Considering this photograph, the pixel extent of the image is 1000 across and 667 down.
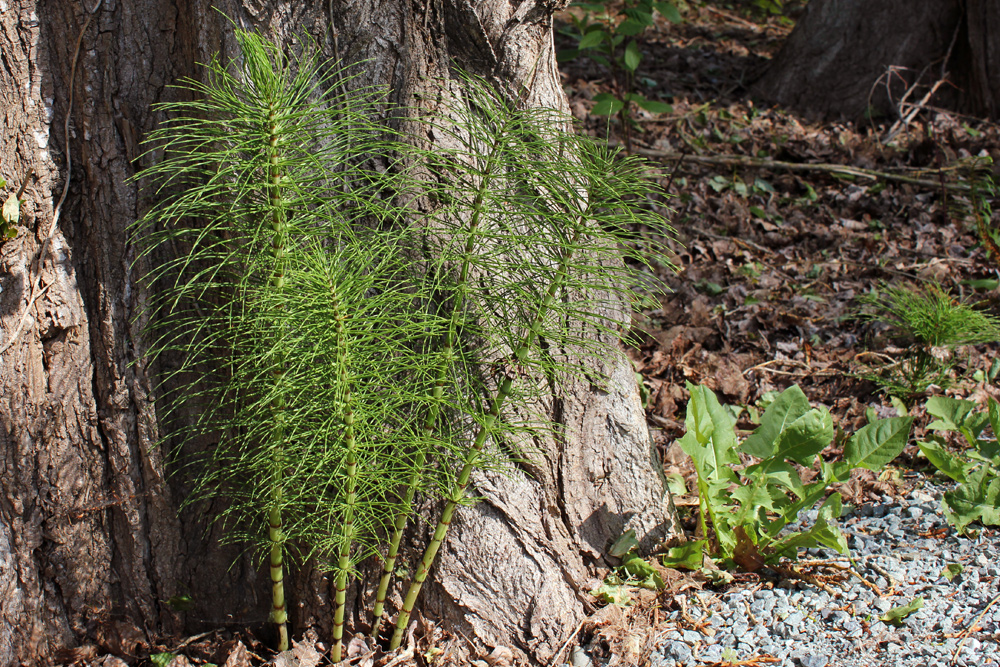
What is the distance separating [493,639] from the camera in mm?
2057

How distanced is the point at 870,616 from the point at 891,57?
4488 mm

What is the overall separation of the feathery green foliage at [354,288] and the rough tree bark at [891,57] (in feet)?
13.3

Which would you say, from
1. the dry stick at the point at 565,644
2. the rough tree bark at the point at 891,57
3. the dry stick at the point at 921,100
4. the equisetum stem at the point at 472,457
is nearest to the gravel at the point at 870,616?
the dry stick at the point at 565,644

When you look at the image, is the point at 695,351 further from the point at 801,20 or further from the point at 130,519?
the point at 801,20

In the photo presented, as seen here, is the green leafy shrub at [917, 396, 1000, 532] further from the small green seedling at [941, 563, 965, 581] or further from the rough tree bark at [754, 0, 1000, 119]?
the rough tree bark at [754, 0, 1000, 119]

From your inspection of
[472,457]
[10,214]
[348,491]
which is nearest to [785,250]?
[472,457]

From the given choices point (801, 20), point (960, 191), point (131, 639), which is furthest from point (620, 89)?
point (131, 639)

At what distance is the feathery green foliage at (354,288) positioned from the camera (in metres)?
1.47

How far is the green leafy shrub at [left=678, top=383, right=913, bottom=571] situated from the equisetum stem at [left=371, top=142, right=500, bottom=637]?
2.75 feet

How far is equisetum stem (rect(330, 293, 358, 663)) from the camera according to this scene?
1.42 metres

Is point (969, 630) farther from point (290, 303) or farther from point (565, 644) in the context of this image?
point (290, 303)

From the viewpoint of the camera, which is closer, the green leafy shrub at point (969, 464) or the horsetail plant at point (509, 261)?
the horsetail plant at point (509, 261)

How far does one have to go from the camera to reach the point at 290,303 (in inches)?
58.1

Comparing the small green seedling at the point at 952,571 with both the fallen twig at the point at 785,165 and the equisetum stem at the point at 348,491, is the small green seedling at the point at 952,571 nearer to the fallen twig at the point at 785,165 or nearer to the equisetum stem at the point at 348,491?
the equisetum stem at the point at 348,491
